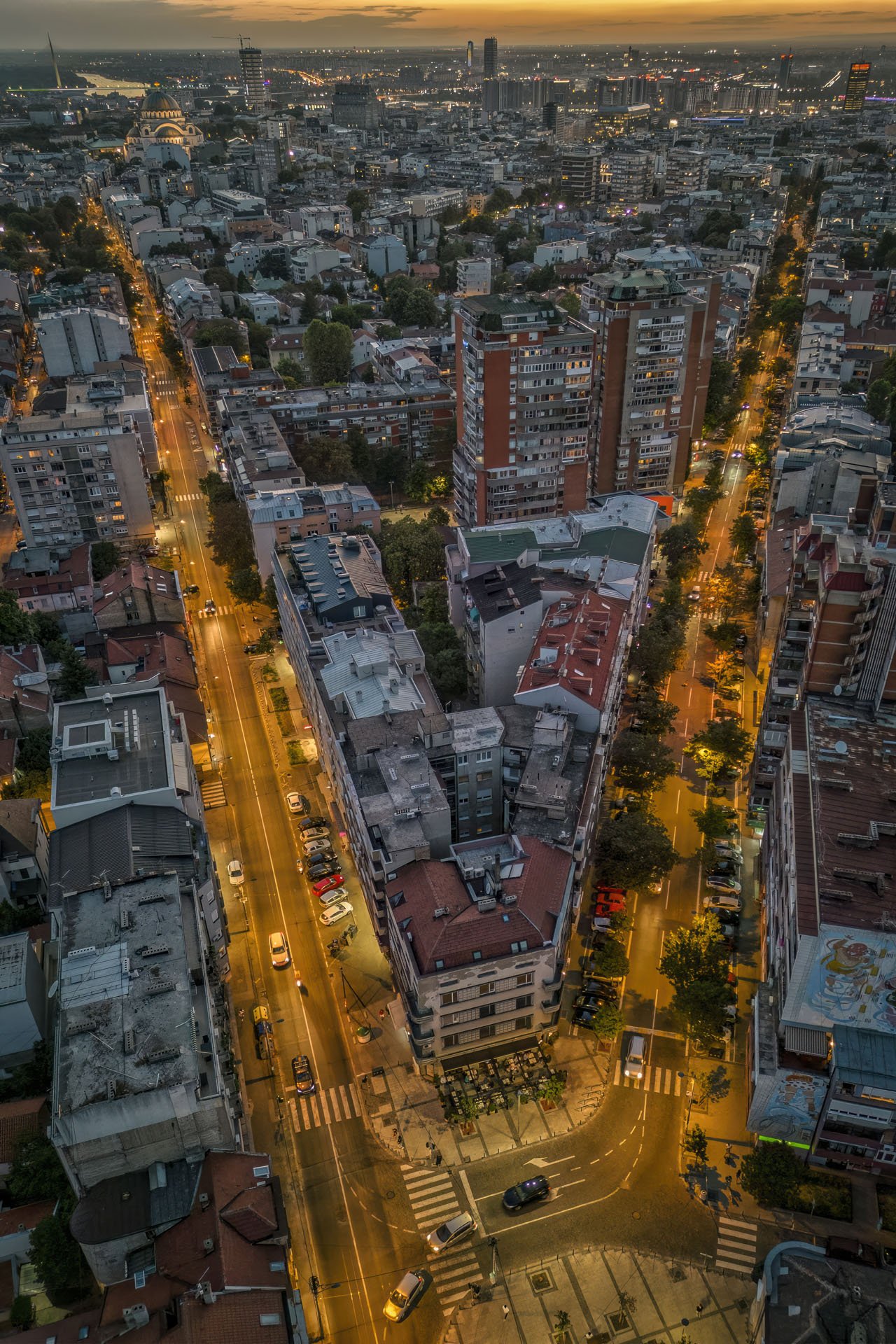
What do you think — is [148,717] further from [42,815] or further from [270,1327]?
[270,1327]

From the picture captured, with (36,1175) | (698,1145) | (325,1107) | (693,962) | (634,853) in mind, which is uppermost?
(634,853)

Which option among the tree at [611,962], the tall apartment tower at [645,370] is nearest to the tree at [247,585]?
the tall apartment tower at [645,370]

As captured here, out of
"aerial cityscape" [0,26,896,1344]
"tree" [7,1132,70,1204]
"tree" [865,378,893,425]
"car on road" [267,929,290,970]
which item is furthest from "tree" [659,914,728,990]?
"tree" [865,378,893,425]

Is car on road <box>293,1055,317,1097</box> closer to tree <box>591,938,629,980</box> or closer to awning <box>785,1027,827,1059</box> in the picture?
tree <box>591,938,629,980</box>

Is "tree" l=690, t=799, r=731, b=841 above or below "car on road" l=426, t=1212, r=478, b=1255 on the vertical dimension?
above

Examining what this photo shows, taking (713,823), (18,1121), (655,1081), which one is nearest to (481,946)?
(655,1081)

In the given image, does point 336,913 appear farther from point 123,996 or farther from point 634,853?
point 634,853
